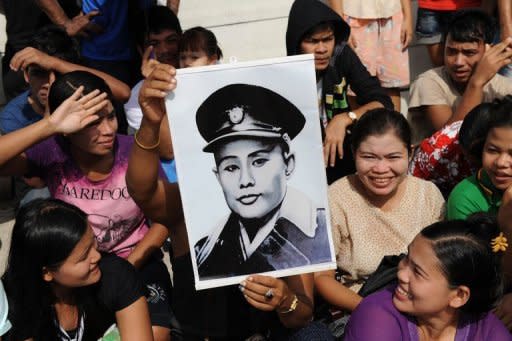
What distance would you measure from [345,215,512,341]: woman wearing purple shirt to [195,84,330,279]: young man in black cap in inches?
11.1

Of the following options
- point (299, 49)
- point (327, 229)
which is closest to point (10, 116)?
point (299, 49)

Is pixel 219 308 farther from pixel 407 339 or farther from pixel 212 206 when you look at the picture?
pixel 407 339

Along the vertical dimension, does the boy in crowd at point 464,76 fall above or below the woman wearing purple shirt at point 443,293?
above

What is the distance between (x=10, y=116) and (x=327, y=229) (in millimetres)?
2259

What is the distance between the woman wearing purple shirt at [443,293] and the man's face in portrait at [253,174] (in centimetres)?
50

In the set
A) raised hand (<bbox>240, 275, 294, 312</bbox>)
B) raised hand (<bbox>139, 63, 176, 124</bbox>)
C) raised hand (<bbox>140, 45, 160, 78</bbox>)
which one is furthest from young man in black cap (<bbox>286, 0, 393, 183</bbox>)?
raised hand (<bbox>139, 63, 176, 124</bbox>)

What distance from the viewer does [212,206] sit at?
256cm

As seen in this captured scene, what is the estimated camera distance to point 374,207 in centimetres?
323

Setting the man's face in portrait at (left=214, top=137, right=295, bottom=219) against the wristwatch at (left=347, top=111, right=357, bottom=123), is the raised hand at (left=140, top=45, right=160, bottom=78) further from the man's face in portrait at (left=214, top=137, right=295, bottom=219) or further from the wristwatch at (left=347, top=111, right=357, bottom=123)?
the man's face in portrait at (left=214, top=137, right=295, bottom=219)

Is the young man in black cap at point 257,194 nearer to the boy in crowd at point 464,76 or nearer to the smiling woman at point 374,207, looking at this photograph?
the smiling woman at point 374,207

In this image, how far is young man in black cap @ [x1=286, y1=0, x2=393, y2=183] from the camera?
389 centimetres

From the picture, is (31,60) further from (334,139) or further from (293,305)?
(293,305)

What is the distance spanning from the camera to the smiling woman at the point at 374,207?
3145 mm

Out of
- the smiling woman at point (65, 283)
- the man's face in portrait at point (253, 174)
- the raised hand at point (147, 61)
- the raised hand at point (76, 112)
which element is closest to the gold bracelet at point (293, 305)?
the man's face in portrait at point (253, 174)
